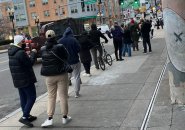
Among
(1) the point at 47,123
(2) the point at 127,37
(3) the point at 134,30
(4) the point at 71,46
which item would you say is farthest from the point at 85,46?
(3) the point at 134,30

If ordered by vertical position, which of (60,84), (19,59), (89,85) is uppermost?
(19,59)

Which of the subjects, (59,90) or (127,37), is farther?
(127,37)

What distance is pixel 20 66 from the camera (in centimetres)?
755

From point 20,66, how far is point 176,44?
3125 mm

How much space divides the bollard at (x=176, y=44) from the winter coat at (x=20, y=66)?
2.82 metres

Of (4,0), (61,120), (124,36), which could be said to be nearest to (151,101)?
(61,120)

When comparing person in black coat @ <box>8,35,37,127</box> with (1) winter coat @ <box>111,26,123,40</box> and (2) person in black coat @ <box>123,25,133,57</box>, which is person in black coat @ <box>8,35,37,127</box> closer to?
(1) winter coat @ <box>111,26,123,40</box>

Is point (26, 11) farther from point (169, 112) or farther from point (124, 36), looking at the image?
point (169, 112)

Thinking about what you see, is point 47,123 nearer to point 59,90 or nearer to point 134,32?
point 59,90

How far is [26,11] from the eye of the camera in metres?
94.5

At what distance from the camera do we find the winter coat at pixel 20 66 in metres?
7.54

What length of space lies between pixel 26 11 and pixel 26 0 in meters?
2.73

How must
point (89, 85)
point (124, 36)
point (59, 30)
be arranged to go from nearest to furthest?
1. point (89, 85)
2. point (124, 36)
3. point (59, 30)

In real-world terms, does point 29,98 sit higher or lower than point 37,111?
higher
